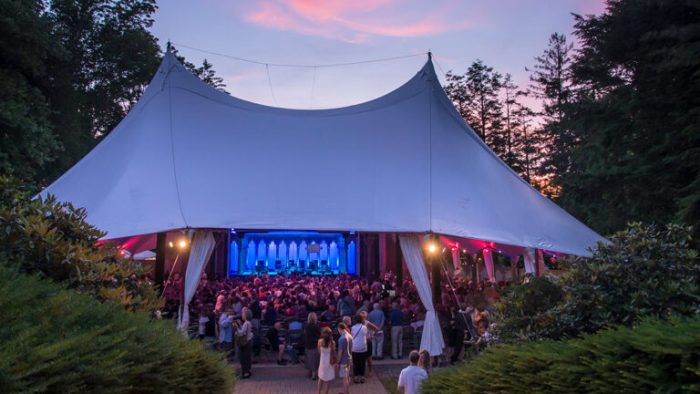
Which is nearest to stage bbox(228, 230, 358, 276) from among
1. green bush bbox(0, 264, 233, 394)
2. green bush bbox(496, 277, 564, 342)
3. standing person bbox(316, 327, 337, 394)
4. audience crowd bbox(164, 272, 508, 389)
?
audience crowd bbox(164, 272, 508, 389)

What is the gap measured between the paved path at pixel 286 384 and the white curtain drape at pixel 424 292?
1.28m

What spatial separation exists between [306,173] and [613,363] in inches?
381

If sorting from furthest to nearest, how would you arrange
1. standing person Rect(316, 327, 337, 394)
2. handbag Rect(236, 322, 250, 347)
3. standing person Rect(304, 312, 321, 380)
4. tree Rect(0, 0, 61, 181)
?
tree Rect(0, 0, 61, 181) < handbag Rect(236, 322, 250, 347) < standing person Rect(304, 312, 321, 380) < standing person Rect(316, 327, 337, 394)

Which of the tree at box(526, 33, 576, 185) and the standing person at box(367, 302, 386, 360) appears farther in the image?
the tree at box(526, 33, 576, 185)

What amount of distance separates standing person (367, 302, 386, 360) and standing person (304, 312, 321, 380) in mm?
1379

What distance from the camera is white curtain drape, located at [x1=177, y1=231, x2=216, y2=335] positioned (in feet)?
34.6

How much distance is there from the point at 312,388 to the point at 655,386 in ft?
23.9

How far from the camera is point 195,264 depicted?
10633 mm

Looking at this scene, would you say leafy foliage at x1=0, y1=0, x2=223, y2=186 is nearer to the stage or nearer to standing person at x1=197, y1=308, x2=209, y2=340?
standing person at x1=197, y1=308, x2=209, y2=340

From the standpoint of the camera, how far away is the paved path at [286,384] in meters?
8.99

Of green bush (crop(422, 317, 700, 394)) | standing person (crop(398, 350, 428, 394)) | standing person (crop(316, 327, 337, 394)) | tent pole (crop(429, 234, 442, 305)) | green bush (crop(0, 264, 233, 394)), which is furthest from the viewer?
tent pole (crop(429, 234, 442, 305))

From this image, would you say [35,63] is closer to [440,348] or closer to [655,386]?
[440,348]

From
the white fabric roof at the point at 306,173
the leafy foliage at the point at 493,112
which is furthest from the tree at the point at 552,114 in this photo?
the white fabric roof at the point at 306,173

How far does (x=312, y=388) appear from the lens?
919 cm
